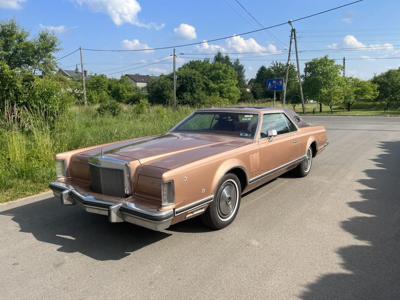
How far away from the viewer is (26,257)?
3738 mm

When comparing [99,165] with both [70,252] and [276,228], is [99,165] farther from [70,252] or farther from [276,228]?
[276,228]

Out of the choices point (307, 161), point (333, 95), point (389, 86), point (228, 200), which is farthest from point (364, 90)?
point (228, 200)

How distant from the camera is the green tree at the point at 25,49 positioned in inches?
1636

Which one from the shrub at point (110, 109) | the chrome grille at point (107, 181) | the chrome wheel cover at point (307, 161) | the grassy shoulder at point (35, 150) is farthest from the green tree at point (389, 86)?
the chrome grille at point (107, 181)

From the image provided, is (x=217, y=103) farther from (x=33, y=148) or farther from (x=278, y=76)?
(x=278, y=76)

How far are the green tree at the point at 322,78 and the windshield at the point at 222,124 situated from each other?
39589mm

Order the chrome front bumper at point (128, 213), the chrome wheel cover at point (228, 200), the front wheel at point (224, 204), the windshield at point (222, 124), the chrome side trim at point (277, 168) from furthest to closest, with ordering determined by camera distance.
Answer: the windshield at point (222, 124)
the chrome side trim at point (277, 168)
the chrome wheel cover at point (228, 200)
the front wheel at point (224, 204)
the chrome front bumper at point (128, 213)

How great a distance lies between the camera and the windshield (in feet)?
17.7

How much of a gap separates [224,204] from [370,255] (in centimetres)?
169

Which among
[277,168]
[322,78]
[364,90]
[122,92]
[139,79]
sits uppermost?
[139,79]

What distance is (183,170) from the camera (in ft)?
12.2

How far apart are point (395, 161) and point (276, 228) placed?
5.81 m

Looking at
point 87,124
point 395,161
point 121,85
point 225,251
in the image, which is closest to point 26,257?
point 225,251

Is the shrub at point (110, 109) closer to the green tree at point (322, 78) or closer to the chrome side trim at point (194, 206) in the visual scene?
the chrome side trim at point (194, 206)
